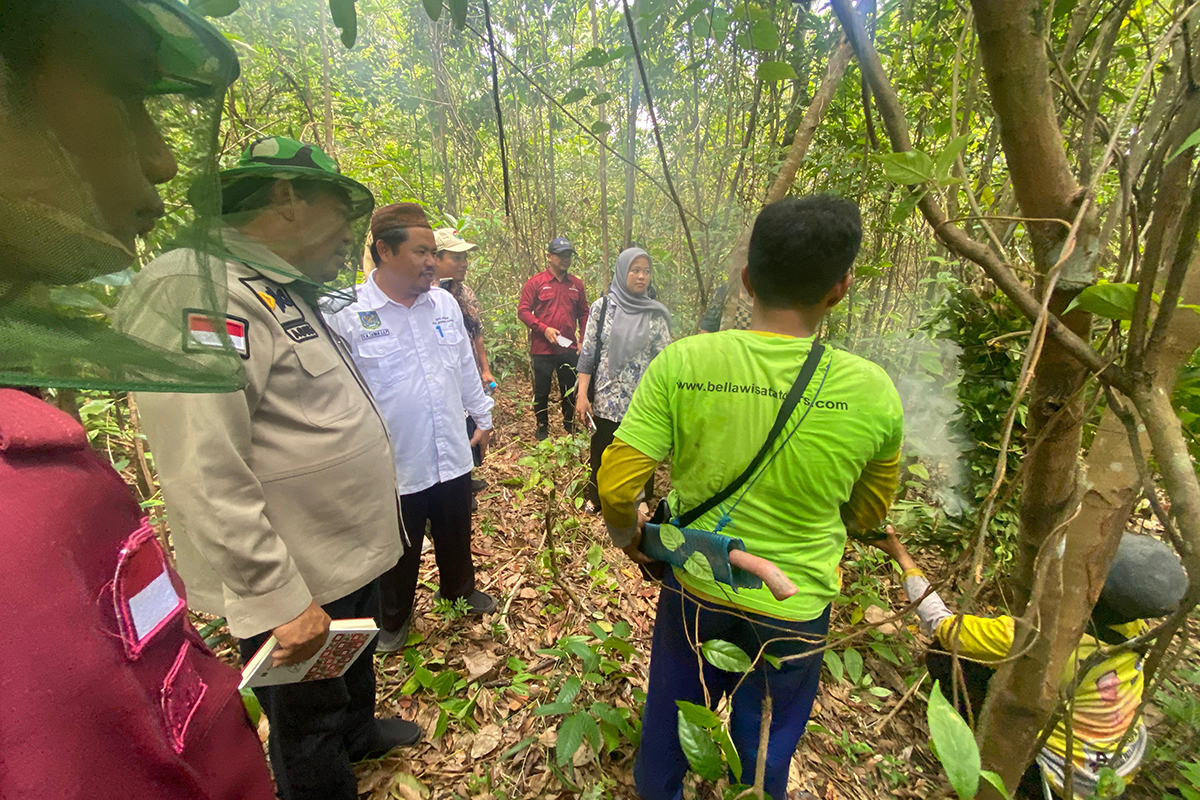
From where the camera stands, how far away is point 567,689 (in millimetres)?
1634

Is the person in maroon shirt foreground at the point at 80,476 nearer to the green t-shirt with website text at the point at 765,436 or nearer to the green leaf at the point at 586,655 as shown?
the green t-shirt with website text at the point at 765,436

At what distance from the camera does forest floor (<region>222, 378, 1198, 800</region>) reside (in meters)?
1.83

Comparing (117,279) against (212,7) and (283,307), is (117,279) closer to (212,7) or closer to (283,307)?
(212,7)

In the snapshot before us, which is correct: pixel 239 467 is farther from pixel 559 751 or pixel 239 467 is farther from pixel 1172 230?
pixel 1172 230

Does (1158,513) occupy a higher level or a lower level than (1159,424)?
lower

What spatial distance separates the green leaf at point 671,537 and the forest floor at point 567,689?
0.58 m

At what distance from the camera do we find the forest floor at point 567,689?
1.83 meters

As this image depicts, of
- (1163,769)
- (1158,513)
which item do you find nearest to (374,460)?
(1158,513)

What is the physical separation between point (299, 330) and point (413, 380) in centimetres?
84

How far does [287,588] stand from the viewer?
4.08 ft

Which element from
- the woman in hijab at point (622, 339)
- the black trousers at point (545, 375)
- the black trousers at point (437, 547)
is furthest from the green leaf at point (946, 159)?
the black trousers at point (545, 375)

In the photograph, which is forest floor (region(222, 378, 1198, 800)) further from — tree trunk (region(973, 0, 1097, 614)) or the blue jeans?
tree trunk (region(973, 0, 1097, 614))

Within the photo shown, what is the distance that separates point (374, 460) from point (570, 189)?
9.55 meters

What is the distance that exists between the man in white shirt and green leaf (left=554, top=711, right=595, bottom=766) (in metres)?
1.04
